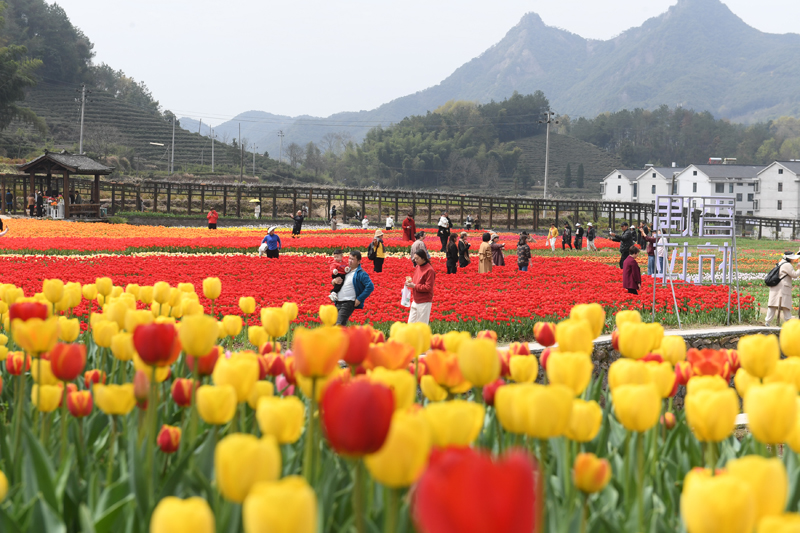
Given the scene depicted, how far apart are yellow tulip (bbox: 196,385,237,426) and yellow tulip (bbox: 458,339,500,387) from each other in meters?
0.59

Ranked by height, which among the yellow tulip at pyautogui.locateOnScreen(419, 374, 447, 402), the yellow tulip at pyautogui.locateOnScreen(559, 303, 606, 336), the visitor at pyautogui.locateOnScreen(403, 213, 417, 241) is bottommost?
the yellow tulip at pyautogui.locateOnScreen(419, 374, 447, 402)

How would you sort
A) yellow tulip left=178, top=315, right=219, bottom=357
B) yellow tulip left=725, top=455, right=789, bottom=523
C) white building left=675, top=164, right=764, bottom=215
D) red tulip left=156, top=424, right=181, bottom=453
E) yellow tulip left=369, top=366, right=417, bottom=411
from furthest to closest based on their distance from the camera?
white building left=675, top=164, right=764, bottom=215
red tulip left=156, top=424, right=181, bottom=453
yellow tulip left=178, top=315, right=219, bottom=357
yellow tulip left=369, top=366, right=417, bottom=411
yellow tulip left=725, top=455, right=789, bottom=523

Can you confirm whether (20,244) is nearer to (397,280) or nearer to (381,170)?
(397,280)

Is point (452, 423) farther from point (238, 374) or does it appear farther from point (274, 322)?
point (274, 322)

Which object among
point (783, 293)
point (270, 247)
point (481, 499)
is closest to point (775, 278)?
point (783, 293)

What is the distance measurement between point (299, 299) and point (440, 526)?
11659mm

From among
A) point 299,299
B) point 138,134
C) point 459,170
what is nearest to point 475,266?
point 299,299

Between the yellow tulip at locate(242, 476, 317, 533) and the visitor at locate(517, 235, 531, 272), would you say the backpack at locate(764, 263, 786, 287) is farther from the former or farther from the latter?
the yellow tulip at locate(242, 476, 317, 533)

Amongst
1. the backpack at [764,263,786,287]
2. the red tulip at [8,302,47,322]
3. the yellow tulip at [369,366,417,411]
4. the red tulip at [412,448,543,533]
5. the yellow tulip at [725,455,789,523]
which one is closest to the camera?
the red tulip at [412,448,543,533]

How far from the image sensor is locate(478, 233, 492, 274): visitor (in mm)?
18100

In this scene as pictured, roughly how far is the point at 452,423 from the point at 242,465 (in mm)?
427

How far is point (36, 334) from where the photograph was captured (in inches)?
88.3

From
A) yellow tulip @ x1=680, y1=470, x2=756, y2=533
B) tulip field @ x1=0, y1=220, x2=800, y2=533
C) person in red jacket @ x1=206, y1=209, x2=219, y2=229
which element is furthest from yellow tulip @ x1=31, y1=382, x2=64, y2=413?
person in red jacket @ x1=206, y1=209, x2=219, y2=229

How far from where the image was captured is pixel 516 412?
1592mm
